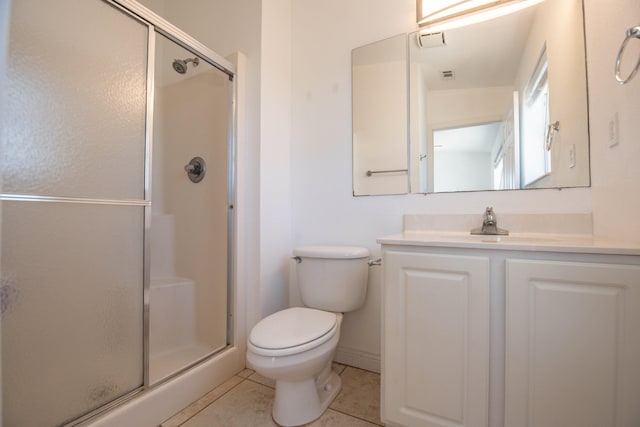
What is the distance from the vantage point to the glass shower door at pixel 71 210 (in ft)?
2.93

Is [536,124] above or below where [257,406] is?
above

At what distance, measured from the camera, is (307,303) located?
1.50 meters

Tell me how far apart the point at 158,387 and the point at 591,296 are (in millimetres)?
1600

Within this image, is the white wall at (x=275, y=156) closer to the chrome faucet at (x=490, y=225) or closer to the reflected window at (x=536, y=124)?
the chrome faucet at (x=490, y=225)

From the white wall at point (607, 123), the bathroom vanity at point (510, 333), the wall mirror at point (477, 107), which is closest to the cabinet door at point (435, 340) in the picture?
the bathroom vanity at point (510, 333)

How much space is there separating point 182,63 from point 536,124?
192 centimetres

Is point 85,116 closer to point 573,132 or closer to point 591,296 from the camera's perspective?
point 591,296

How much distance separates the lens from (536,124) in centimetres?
126

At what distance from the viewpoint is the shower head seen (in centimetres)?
160

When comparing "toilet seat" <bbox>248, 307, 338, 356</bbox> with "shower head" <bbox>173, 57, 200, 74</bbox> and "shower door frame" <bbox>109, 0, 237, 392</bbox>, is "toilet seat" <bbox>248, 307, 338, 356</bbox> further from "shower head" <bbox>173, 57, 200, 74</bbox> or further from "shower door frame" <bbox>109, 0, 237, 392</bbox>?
"shower head" <bbox>173, 57, 200, 74</bbox>

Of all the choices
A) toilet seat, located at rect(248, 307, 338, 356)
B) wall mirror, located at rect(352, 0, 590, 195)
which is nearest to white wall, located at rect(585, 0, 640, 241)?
wall mirror, located at rect(352, 0, 590, 195)

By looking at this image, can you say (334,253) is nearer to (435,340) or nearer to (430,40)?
(435,340)

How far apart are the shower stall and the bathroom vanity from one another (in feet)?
3.49

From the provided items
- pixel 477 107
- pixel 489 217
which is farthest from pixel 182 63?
pixel 489 217
